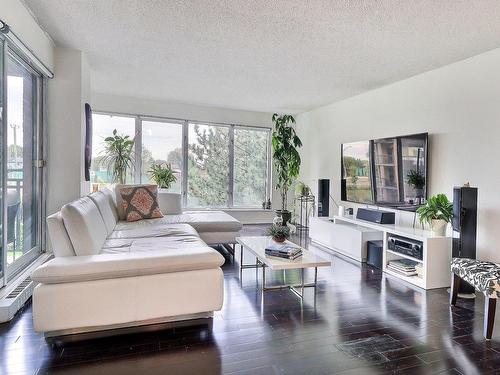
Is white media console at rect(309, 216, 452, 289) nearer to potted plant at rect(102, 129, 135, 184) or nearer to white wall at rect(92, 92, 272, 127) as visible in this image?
white wall at rect(92, 92, 272, 127)

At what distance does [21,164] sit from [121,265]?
1.84 meters

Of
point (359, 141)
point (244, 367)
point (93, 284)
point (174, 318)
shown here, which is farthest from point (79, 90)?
point (359, 141)

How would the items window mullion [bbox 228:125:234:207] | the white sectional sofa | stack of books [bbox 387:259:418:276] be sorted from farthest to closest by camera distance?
window mullion [bbox 228:125:234:207] < stack of books [bbox 387:259:418:276] < the white sectional sofa

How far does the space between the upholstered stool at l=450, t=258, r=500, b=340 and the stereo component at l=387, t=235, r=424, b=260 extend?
2.01ft

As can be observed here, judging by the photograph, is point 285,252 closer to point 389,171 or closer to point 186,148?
point 389,171

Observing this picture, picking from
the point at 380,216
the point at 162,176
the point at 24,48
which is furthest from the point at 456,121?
the point at 162,176

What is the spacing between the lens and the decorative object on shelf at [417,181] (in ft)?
12.8

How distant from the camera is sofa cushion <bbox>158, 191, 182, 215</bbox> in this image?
189 inches

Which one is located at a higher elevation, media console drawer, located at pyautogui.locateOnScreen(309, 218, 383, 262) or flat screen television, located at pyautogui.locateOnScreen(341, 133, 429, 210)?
flat screen television, located at pyautogui.locateOnScreen(341, 133, 429, 210)

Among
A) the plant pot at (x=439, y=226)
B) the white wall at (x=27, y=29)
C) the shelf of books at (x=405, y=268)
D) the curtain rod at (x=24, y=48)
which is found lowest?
the shelf of books at (x=405, y=268)

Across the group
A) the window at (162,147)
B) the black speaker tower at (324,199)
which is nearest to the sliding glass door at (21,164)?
the window at (162,147)

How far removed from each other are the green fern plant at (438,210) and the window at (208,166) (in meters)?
4.24

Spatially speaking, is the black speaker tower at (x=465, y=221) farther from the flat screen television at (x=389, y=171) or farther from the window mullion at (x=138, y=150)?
the window mullion at (x=138, y=150)

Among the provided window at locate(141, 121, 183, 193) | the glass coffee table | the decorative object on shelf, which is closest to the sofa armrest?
the glass coffee table
